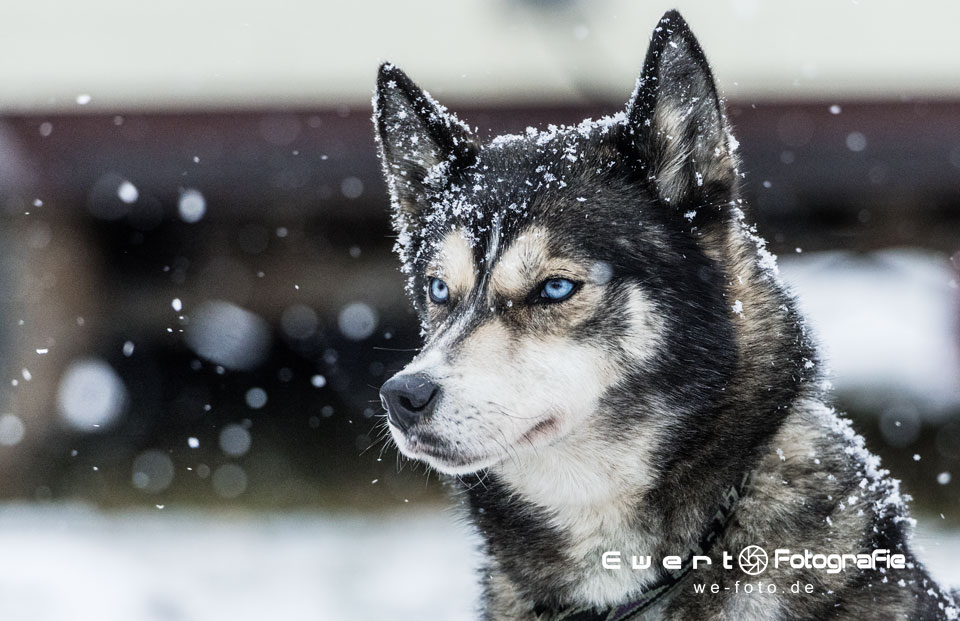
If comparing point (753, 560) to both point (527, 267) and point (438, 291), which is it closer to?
point (527, 267)

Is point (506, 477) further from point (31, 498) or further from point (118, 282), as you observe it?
point (118, 282)

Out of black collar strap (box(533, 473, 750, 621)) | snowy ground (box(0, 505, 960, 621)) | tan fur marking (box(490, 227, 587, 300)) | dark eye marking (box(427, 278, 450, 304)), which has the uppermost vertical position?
tan fur marking (box(490, 227, 587, 300))

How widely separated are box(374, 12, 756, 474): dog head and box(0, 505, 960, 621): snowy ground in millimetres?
1982

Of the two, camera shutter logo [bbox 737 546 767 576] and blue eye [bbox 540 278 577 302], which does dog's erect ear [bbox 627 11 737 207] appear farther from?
camera shutter logo [bbox 737 546 767 576]

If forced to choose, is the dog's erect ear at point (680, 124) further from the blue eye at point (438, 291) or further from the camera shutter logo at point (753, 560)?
the camera shutter logo at point (753, 560)

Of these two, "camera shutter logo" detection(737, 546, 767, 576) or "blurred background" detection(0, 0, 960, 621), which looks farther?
"blurred background" detection(0, 0, 960, 621)

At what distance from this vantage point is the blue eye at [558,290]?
2.04m

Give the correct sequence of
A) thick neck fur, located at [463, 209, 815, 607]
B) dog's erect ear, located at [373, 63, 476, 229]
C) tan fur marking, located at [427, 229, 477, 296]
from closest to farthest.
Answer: thick neck fur, located at [463, 209, 815, 607] < tan fur marking, located at [427, 229, 477, 296] < dog's erect ear, located at [373, 63, 476, 229]

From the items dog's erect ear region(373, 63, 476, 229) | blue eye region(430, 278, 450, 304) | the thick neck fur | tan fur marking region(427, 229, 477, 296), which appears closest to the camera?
the thick neck fur

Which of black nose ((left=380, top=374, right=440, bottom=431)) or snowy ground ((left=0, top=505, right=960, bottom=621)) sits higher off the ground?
black nose ((left=380, top=374, right=440, bottom=431))

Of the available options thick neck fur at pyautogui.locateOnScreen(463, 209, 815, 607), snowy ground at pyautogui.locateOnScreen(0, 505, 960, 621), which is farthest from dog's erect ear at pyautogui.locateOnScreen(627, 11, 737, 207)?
snowy ground at pyautogui.locateOnScreen(0, 505, 960, 621)

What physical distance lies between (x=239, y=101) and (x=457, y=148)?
4.24m

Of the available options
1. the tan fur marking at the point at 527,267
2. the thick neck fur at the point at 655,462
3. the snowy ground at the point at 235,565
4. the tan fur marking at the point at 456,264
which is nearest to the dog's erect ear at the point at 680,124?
the thick neck fur at the point at 655,462

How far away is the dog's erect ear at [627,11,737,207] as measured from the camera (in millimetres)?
1965
